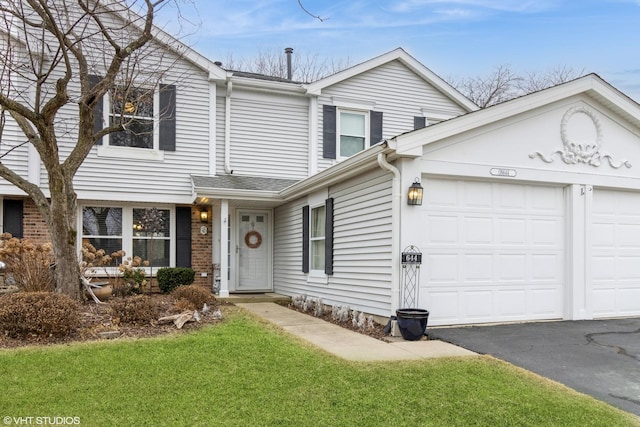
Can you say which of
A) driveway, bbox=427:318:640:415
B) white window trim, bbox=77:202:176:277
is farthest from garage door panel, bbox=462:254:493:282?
white window trim, bbox=77:202:176:277

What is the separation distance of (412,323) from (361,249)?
1.90 meters

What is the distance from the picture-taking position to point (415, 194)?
695cm

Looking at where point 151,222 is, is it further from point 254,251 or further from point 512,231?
point 512,231

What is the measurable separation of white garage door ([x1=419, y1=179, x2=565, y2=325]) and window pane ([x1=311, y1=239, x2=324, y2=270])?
306 centimetres

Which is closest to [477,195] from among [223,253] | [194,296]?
[194,296]

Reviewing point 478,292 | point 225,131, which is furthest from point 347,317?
point 225,131

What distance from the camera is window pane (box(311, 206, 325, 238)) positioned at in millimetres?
9907

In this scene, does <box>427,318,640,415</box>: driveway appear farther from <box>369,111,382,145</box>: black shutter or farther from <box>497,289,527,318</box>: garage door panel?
<box>369,111,382,145</box>: black shutter

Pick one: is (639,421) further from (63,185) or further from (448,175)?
(63,185)

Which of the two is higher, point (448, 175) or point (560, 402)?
point (448, 175)

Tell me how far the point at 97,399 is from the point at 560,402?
3927mm

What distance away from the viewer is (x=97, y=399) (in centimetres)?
412

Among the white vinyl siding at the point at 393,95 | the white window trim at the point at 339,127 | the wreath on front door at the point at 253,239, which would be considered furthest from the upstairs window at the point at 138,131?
the white window trim at the point at 339,127

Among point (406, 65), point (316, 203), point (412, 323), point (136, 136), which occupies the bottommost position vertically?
point (412, 323)
